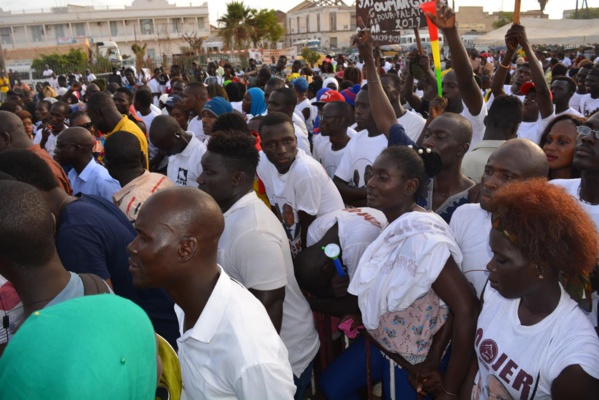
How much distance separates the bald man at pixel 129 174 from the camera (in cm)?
331

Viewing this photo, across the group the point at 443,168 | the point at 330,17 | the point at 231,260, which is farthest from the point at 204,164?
the point at 330,17

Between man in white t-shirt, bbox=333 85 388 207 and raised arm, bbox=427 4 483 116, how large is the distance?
0.85 meters

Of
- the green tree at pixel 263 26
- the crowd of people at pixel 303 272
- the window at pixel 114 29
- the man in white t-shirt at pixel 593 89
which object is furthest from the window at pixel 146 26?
→ the crowd of people at pixel 303 272

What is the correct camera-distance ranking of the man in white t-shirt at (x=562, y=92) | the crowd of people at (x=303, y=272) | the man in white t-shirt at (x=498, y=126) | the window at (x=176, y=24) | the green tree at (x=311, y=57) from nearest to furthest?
the crowd of people at (x=303, y=272) → the man in white t-shirt at (x=498, y=126) → the man in white t-shirt at (x=562, y=92) → the green tree at (x=311, y=57) → the window at (x=176, y=24)

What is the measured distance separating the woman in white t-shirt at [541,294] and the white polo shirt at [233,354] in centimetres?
91

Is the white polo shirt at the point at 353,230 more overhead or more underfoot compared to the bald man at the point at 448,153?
more underfoot

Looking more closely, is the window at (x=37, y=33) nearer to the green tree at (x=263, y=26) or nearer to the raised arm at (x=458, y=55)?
the green tree at (x=263, y=26)

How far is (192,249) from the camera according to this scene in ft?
6.12

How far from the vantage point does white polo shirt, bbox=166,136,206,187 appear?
445 cm

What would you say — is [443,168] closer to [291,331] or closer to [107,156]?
[291,331]

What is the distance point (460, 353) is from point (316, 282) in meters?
0.85

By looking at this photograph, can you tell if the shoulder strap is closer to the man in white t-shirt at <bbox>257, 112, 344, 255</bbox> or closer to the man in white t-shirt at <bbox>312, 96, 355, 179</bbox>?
the man in white t-shirt at <bbox>257, 112, 344, 255</bbox>

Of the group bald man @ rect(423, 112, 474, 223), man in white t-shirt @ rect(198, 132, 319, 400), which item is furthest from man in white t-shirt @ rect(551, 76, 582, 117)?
man in white t-shirt @ rect(198, 132, 319, 400)

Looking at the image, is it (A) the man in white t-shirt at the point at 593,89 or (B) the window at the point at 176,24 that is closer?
(A) the man in white t-shirt at the point at 593,89
